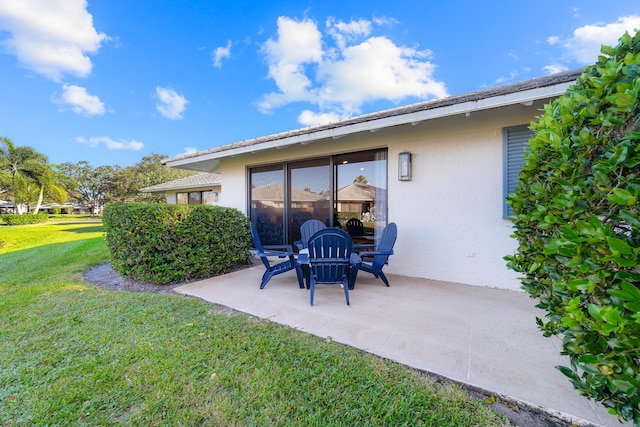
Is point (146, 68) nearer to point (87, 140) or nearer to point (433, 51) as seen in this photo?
point (433, 51)

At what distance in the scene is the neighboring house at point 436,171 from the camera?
4145 millimetres

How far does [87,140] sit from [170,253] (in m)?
35.7

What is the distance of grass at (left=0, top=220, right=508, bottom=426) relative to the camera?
1.68 meters

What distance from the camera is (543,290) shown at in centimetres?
171

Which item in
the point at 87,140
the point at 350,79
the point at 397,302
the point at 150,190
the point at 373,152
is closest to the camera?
the point at 397,302

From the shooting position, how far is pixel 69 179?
3603cm

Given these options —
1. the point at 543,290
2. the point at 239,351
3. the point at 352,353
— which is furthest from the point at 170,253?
the point at 543,290

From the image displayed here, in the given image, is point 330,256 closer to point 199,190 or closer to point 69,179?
point 199,190

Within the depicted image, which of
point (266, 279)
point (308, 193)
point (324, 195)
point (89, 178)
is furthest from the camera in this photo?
point (89, 178)

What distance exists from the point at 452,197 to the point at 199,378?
463cm

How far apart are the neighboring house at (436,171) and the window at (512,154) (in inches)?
0.5

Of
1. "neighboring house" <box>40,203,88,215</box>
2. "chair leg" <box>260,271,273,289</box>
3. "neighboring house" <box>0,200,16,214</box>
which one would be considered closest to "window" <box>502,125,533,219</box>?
"chair leg" <box>260,271,273,289</box>

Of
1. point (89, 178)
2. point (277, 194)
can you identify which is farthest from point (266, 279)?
point (89, 178)

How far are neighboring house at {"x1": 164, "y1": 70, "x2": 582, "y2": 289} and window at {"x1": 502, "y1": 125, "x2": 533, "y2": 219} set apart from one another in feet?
0.04
